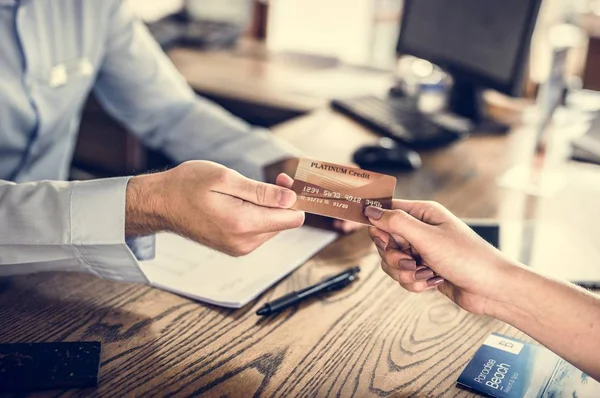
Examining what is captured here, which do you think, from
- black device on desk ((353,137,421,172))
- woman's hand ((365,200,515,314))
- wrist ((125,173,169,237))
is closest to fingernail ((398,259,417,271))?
woman's hand ((365,200,515,314))

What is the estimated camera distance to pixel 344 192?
0.87 metres

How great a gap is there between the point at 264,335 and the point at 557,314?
1.22 feet

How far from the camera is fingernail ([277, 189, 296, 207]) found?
34.1 inches

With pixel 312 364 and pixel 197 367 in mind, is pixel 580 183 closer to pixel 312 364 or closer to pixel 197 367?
pixel 312 364

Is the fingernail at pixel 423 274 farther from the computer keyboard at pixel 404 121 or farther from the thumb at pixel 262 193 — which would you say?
the computer keyboard at pixel 404 121

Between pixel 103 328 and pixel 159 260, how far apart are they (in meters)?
0.21

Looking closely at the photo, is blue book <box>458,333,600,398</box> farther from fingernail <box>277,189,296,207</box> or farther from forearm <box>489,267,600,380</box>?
fingernail <box>277,189,296,207</box>

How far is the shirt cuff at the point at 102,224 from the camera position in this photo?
95 cm

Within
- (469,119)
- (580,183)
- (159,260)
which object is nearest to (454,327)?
(159,260)

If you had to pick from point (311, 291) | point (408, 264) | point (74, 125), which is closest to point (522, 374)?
point (408, 264)

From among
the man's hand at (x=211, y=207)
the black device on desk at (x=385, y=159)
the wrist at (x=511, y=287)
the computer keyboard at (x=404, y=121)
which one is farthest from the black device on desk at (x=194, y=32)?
the wrist at (x=511, y=287)

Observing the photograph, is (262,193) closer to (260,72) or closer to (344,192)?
(344,192)

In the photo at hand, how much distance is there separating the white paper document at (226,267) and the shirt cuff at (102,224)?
7 centimetres

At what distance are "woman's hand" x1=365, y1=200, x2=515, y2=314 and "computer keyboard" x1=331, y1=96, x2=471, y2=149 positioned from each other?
2.75ft
